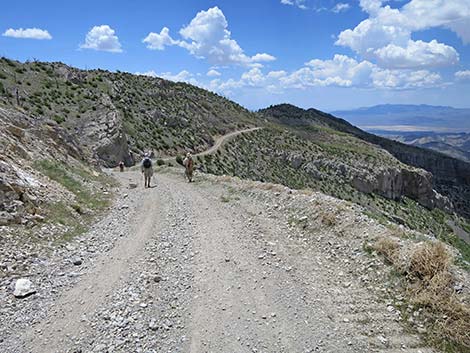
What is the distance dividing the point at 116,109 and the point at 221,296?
52331mm

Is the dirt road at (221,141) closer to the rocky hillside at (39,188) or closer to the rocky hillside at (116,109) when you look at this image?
the rocky hillside at (116,109)

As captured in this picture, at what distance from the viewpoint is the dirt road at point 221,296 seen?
23.4 feet

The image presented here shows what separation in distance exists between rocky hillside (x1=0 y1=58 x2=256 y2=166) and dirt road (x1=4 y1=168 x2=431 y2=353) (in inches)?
736

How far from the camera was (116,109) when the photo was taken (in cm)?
5672

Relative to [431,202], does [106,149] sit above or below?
above

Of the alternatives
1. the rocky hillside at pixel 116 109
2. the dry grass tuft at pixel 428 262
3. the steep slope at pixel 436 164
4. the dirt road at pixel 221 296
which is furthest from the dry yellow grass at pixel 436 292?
the steep slope at pixel 436 164

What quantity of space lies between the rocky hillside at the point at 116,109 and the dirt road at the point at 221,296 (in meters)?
18.7

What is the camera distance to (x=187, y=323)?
25.3 feet

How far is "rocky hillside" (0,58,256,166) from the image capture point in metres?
42.1

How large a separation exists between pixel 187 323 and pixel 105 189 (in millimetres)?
13536

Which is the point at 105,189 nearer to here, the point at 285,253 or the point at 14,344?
the point at 285,253

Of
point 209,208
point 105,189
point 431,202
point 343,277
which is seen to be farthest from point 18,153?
point 431,202

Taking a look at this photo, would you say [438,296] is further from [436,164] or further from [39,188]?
[436,164]

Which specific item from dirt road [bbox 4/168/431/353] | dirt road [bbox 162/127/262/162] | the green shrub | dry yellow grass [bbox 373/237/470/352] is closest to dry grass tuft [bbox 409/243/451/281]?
dry yellow grass [bbox 373/237/470/352]
